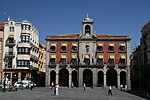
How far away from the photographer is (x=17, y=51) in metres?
66.6

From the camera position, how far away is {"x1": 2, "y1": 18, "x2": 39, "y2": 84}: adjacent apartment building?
65.6 m

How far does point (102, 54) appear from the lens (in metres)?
71.1

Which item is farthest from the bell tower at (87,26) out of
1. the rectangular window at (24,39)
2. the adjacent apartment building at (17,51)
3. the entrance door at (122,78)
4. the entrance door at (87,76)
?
the rectangular window at (24,39)

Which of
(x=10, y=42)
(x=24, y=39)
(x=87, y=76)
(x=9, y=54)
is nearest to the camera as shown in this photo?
(x=9, y=54)

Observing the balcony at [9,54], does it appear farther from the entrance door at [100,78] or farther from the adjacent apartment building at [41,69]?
the entrance door at [100,78]

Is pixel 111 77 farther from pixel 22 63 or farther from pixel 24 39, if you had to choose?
pixel 24 39

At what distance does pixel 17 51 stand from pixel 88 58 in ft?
62.9

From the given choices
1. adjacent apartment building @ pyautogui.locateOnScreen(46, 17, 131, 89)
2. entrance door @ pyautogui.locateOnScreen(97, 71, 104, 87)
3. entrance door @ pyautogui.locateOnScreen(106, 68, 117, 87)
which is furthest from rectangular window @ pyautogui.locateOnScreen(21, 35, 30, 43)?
entrance door @ pyautogui.locateOnScreen(106, 68, 117, 87)

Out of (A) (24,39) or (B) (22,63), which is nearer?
(B) (22,63)

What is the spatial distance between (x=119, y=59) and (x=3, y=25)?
3287 centimetres

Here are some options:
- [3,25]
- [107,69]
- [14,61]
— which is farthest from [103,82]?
[3,25]

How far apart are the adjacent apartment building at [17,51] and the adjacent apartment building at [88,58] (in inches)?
229

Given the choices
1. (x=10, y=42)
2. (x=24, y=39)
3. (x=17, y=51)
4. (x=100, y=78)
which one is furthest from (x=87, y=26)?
(x=10, y=42)

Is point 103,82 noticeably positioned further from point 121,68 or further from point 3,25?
point 3,25
